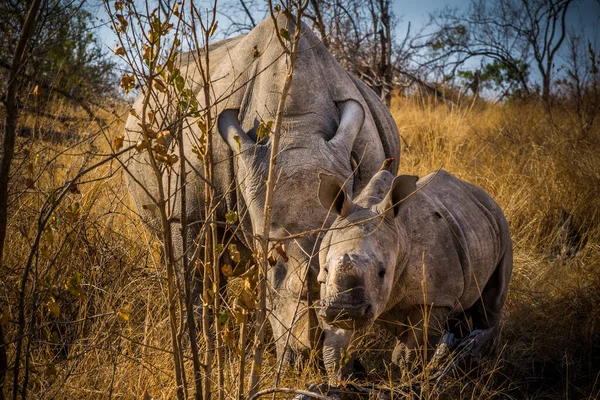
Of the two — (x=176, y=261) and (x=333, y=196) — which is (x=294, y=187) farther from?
(x=176, y=261)

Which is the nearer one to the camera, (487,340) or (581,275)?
(487,340)

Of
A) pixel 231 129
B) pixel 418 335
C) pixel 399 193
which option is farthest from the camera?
pixel 231 129

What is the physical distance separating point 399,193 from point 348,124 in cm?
100

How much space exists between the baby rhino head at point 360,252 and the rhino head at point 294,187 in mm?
137

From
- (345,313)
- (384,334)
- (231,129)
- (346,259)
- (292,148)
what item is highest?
(231,129)

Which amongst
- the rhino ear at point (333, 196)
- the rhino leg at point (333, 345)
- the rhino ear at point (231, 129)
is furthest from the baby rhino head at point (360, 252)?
the rhino ear at point (231, 129)

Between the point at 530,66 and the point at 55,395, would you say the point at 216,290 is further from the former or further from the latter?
the point at 530,66

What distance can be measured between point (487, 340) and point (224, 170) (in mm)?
1768

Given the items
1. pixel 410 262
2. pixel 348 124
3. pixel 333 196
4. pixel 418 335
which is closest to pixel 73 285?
pixel 333 196

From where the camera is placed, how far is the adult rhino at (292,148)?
Result: 3484mm

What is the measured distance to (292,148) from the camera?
12.6ft

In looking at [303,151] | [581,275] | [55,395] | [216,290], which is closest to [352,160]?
[303,151]

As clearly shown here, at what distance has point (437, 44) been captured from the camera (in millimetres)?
13508

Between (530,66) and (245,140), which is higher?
(530,66)
